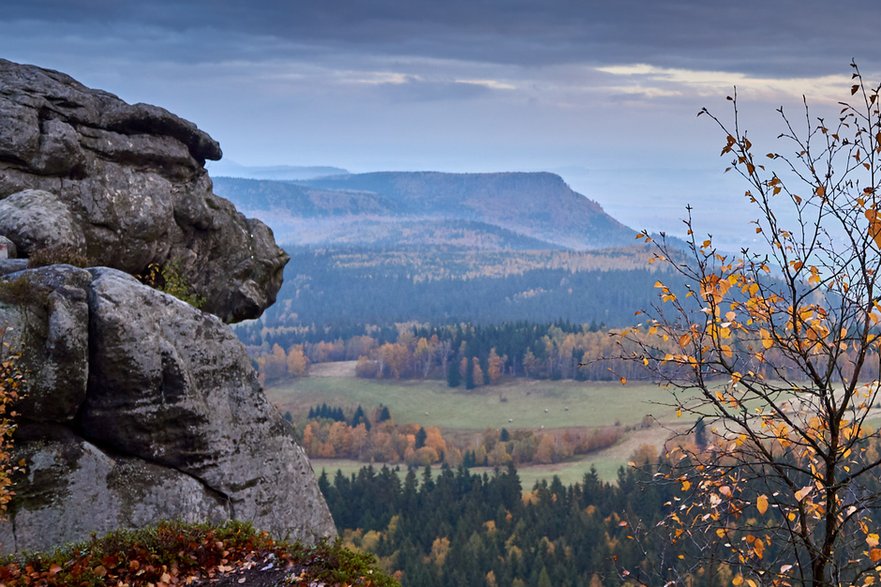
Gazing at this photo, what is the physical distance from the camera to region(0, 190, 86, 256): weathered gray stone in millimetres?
26406

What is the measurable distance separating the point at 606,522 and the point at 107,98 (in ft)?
374

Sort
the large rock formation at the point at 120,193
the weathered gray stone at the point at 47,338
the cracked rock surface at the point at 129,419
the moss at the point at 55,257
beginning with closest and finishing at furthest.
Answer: the weathered gray stone at the point at 47,338, the cracked rock surface at the point at 129,419, the moss at the point at 55,257, the large rock formation at the point at 120,193

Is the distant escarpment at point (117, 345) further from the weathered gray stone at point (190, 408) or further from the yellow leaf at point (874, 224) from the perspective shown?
the yellow leaf at point (874, 224)

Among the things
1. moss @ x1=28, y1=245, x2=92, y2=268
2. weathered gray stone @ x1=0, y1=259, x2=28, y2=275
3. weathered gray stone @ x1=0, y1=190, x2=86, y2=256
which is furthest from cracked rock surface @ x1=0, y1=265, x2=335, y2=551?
weathered gray stone @ x1=0, y1=190, x2=86, y2=256

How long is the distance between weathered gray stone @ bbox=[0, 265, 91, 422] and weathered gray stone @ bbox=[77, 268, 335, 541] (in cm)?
56

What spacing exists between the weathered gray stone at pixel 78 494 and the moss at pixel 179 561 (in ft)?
7.01

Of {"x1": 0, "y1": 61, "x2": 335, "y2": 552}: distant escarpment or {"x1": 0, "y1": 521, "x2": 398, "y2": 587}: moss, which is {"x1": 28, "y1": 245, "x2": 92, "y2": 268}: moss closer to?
{"x1": 0, "y1": 61, "x2": 335, "y2": 552}: distant escarpment

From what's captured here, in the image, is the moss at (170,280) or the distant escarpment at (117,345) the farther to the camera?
the moss at (170,280)

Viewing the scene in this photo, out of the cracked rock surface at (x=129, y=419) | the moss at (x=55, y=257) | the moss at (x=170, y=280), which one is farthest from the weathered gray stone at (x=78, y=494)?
the moss at (x=170, y=280)

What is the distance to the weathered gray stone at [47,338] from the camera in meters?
22.4

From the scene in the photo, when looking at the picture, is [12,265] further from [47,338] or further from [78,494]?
[78,494]

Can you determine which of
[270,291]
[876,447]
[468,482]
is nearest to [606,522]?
[468,482]

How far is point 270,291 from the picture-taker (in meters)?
38.0

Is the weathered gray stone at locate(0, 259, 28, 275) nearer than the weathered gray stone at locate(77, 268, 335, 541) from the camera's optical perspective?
No
